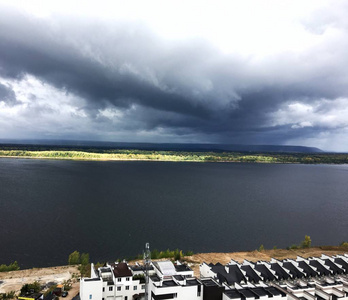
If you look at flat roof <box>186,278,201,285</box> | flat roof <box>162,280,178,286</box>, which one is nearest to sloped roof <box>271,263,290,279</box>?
flat roof <box>186,278,201,285</box>

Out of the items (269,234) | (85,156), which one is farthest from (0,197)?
(85,156)

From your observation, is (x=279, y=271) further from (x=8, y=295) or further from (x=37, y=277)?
(x=8, y=295)

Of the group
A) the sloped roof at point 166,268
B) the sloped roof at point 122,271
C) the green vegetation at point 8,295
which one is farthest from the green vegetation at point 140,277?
the green vegetation at point 8,295

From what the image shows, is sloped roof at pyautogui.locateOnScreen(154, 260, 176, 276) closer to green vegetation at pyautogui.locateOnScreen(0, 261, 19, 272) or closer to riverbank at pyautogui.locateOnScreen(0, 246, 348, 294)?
riverbank at pyautogui.locateOnScreen(0, 246, 348, 294)

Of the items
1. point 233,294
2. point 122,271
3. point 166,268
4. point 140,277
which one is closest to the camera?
point 233,294

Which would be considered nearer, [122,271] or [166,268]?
[122,271]

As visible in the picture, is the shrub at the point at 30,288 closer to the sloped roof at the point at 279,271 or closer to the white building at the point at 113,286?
the white building at the point at 113,286

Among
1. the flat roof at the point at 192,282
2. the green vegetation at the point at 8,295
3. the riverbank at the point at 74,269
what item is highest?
the flat roof at the point at 192,282

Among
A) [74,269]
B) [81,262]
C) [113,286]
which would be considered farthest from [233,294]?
[81,262]
